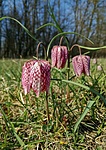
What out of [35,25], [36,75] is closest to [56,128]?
[36,75]

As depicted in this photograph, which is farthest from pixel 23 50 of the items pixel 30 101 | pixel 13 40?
pixel 30 101

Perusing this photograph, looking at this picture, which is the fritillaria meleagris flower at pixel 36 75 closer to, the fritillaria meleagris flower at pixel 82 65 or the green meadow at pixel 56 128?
the green meadow at pixel 56 128

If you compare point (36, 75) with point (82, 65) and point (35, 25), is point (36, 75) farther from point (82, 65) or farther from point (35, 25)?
point (35, 25)

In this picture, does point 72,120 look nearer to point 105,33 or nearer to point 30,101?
point 30,101

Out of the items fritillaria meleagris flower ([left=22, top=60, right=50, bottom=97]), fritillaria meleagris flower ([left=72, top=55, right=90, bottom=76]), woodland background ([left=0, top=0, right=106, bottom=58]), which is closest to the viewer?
fritillaria meleagris flower ([left=22, top=60, right=50, bottom=97])

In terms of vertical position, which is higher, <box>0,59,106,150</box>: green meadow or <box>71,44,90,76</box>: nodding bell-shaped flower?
<box>71,44,90,76</box>: nodding bell-shaped flower

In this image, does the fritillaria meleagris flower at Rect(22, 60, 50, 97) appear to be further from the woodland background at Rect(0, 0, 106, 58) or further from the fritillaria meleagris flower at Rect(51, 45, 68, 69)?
the woodland background at Rect(0, 0, 106, 58)

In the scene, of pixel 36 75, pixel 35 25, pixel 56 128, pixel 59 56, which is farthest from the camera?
pixel 35 25

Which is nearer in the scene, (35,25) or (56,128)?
(56,128)

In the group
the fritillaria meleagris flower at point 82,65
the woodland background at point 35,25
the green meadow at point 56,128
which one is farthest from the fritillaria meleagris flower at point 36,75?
the woodland background at point 35,25

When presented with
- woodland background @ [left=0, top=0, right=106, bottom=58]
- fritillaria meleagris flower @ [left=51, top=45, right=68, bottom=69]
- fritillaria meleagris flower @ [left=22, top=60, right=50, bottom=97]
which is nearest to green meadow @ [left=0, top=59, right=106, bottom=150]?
fritillaria meleagris flower @ [left=22, top=60, right=50, bottom=97]
